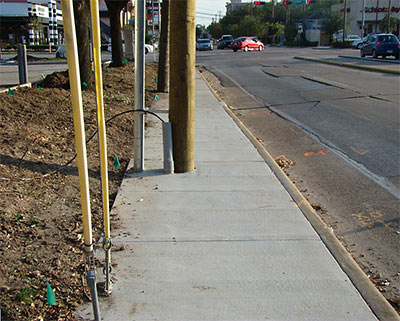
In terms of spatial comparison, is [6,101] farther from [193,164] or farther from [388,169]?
[388,169]

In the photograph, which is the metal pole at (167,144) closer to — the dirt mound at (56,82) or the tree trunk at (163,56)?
the dirt mound at (56,82)

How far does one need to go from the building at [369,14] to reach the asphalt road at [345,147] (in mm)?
70527

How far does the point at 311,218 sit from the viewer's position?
5.18 meters

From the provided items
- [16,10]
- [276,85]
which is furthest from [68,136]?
[16,10]

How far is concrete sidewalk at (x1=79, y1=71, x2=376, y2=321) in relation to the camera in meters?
3.49

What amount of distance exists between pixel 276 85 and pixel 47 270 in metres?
16.2

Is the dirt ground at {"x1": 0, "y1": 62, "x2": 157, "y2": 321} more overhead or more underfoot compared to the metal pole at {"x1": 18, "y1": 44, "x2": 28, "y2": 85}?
more underfoot

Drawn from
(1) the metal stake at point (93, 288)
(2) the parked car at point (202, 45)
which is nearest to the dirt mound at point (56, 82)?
(1) the metal stake at point (93, 288)

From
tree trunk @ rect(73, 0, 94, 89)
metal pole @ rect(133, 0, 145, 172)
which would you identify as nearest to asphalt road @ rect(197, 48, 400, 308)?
metal pole @ rect(133, 0, 145, 172)

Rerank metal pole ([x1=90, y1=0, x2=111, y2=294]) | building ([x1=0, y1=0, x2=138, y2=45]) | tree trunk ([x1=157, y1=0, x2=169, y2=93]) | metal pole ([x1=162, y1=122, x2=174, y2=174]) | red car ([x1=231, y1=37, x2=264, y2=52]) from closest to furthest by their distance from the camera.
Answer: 1. metal pole ([x1=90, y1=0, x2=111, y2=294])
2. metal pole ([x1=162, y1=122, x2=174, y2=174])
3. tree trunk ([x1=157, y1=0, x2=169, y2=93])
4. building ([x1=0, y1=0, x2=138, y2=45])
5. red car ([x1=231, y1=37, x2=264, y2=52])

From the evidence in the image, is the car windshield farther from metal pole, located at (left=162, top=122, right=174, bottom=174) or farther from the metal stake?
the metal stake

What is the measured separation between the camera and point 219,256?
168 inches

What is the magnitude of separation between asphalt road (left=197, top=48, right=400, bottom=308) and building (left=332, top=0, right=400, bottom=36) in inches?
2777

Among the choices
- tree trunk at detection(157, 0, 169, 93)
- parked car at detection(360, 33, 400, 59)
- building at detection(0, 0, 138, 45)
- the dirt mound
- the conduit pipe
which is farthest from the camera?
building at detection(0, 0, 138, 45)
